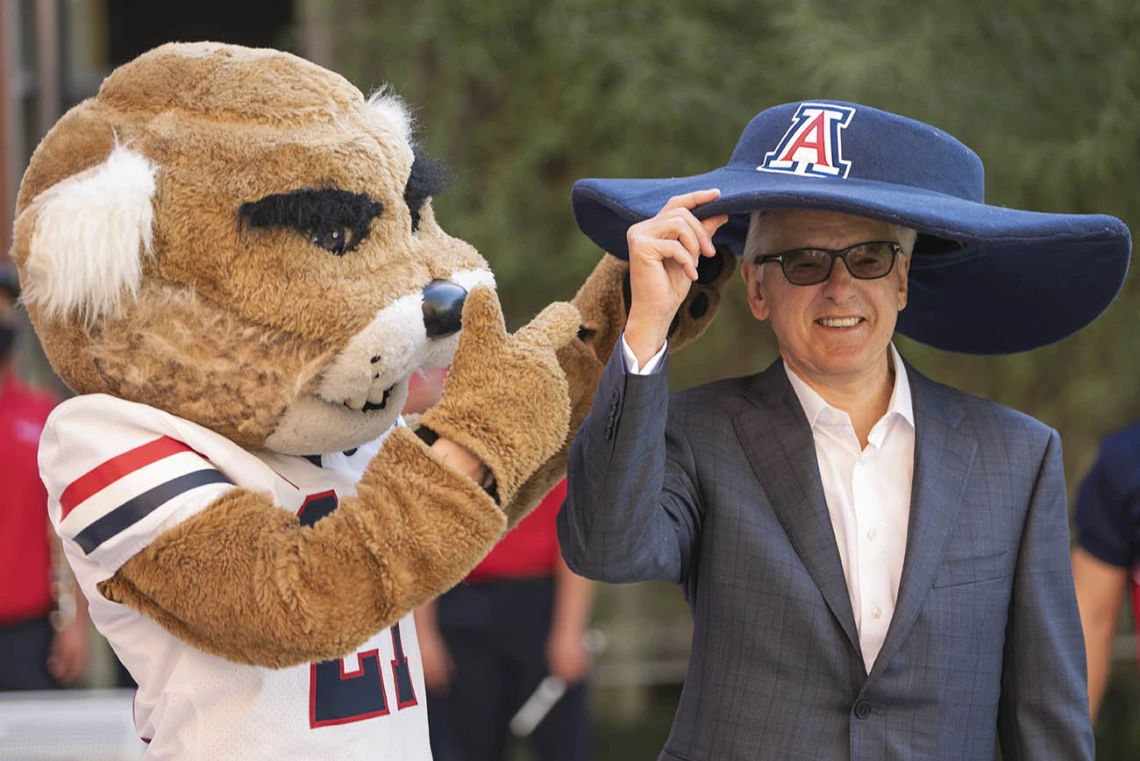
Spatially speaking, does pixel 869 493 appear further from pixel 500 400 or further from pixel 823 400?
pixel 500 400

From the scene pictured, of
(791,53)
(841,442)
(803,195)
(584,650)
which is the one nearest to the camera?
(803,195)

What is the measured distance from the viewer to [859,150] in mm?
2049

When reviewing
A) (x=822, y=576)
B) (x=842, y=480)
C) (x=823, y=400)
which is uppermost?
(x=823, y=400)

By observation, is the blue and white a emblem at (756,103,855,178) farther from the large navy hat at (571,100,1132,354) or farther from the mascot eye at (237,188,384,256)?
the mascot eye at (237,188,384,256)

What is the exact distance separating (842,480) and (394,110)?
0.93 meters

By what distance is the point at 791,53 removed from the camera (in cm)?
521

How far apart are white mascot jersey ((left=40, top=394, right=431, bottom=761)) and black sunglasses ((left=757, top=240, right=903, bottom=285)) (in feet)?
2.64

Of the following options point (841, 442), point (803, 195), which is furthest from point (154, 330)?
point (841, 442)

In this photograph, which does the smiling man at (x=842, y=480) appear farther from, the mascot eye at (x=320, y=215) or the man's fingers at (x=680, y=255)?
the mascot eye at (x=320, y=215)

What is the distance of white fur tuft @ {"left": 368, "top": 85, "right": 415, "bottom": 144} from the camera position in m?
2.11

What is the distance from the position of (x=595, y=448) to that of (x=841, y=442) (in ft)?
1.53

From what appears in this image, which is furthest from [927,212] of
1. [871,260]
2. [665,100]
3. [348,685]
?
[665,100]

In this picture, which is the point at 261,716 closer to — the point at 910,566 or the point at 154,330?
the point at 154,330

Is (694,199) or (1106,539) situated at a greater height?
(694,199)
